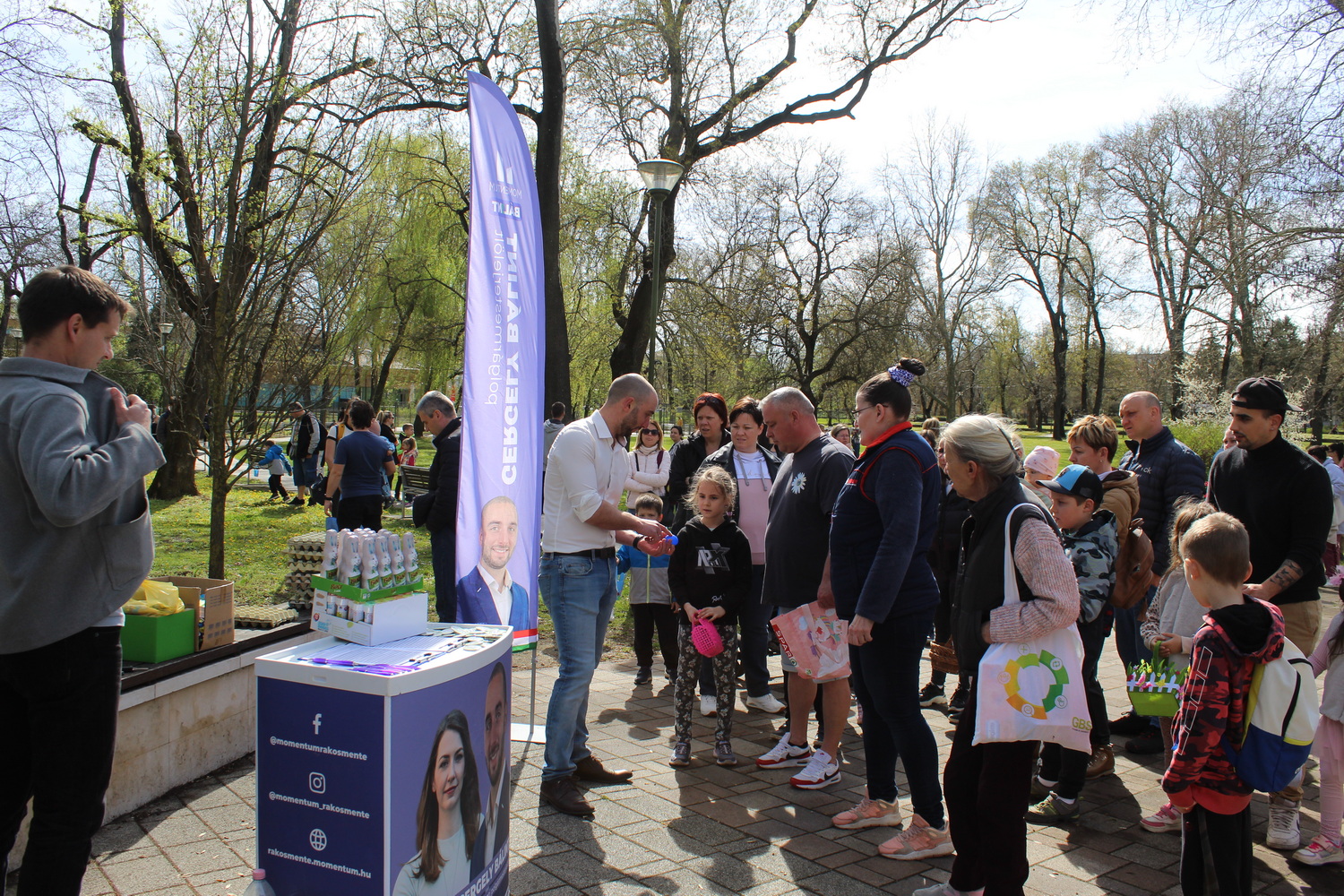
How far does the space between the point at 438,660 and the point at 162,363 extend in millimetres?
6016

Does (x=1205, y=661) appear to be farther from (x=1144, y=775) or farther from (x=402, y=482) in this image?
(x=402, y=482)

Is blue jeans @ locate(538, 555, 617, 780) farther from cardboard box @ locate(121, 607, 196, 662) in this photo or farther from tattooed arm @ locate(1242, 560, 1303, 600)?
tattooed arm @ locate(1242, 560, 1303, 600)

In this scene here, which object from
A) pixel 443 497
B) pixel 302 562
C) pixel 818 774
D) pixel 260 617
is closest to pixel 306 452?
pixel 302 562

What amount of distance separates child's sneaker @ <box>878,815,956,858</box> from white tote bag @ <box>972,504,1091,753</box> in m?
0.93

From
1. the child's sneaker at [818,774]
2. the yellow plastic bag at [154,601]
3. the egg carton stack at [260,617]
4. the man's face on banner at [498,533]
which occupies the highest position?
the man's face on banner at [498,533]

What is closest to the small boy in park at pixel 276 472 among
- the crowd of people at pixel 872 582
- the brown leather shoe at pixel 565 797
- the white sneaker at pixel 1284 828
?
the crowd of people at pixel 872 582

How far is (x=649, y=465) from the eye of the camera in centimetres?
736

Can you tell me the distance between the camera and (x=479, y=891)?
2668 millimetres

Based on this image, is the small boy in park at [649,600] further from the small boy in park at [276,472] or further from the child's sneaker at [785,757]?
the small boy in park at [276,472]

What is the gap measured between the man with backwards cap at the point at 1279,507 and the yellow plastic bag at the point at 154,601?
506 centimetres

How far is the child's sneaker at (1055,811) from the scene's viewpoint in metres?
3.98

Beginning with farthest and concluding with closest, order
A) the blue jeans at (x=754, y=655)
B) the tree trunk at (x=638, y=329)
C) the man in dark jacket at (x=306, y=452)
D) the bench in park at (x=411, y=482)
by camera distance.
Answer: the tree trunk at (x=638, y=329) → the man in dark jacket at (x=306, y=452) → the bench in park at (x=411, y=482) → the blue jeans at (x=754, y=655)

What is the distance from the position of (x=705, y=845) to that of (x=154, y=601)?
282cm

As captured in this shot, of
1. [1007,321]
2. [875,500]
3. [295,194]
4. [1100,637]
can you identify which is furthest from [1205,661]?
[1007,321]
